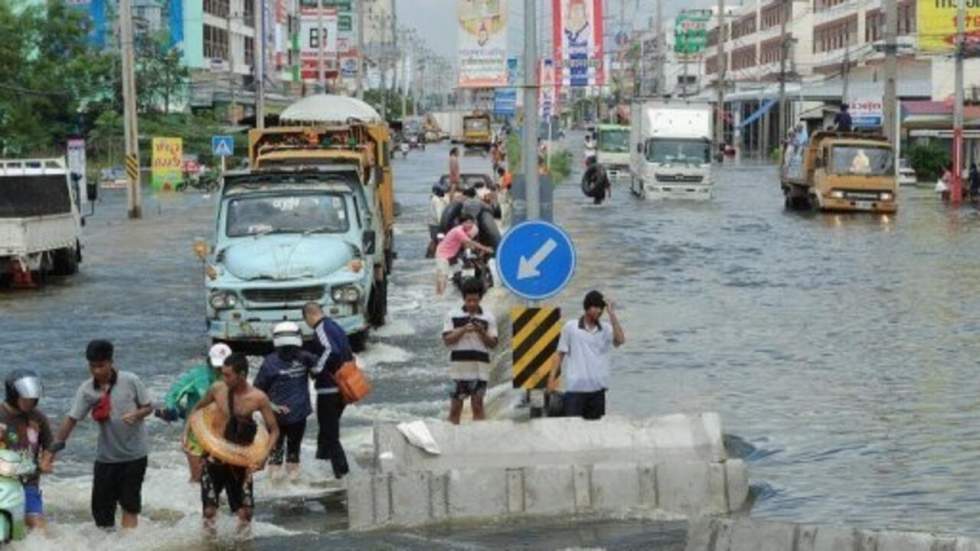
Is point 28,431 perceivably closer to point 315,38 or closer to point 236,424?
point 236,424

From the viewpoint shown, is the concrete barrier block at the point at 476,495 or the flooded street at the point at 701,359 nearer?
the concrete barrier block at the point at 476,495

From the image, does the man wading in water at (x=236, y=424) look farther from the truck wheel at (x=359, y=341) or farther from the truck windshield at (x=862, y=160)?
the truck windshield at (x=862, y=160)

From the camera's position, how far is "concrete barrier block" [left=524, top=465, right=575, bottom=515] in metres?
13.2

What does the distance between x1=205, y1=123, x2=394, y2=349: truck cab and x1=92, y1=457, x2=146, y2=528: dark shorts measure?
23.6 feet

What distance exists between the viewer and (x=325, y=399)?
48.8 ft

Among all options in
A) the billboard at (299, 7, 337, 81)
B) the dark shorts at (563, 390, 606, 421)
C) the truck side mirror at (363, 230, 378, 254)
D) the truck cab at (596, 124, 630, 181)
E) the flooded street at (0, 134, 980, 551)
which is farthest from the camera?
the truck cab at (596, 124, 630, 181)

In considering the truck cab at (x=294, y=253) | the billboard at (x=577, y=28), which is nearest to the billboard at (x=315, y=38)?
the billboard at (x=577, y=28)

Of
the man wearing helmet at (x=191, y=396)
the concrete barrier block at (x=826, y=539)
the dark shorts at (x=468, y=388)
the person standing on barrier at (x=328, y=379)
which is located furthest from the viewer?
the dark shorts at (x=468, y=388)

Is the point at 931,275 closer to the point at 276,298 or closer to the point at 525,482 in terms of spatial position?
the point at 276,298

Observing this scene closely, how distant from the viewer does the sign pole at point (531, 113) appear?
741 inches

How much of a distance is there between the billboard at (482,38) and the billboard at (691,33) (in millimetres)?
113645

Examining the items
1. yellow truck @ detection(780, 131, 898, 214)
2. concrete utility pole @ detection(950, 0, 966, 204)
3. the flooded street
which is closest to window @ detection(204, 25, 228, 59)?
concrete utility pole @ detection(950, 0, 966, 204)

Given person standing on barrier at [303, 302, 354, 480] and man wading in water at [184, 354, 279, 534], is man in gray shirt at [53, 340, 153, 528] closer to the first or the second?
man wading in water at [184, 354, 279, 534]

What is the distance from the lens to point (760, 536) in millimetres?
10609
